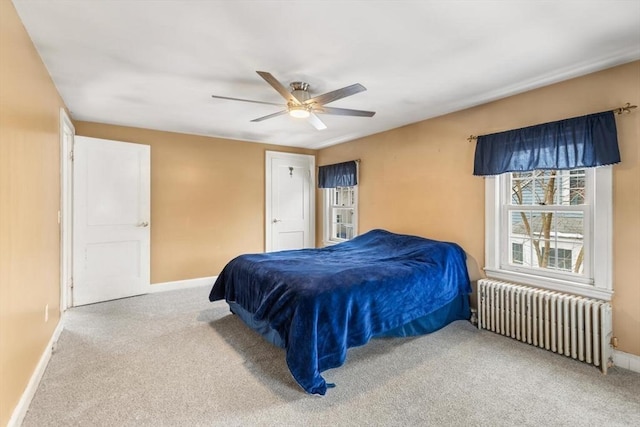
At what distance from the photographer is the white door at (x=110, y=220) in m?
3.83

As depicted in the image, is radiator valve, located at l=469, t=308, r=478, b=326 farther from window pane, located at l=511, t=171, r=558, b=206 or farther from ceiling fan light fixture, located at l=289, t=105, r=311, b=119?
ceiling fan light fixture, located at l=289, t=105, r=311, b=119

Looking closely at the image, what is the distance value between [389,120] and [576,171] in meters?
2.05

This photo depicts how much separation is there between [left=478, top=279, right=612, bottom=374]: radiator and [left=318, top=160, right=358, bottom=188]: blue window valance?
2.50 metres

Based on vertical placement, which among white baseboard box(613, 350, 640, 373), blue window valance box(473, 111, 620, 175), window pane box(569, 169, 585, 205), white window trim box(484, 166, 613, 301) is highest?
blue window valance box(473, 111, 620, 175)

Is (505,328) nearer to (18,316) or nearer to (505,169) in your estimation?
(505,169)

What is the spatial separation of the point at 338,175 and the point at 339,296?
3.22 m

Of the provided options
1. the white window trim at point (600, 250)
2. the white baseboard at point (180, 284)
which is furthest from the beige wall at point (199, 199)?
the white window trim at point (600, 250)

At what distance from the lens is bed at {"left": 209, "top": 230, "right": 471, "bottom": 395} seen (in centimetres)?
216

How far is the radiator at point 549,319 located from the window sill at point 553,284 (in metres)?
0.06

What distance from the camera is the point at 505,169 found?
3.01m

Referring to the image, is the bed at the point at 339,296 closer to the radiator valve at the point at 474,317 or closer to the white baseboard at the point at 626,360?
the radiator valve at the point at 474,317

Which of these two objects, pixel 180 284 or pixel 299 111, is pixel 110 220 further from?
pixel 299 111

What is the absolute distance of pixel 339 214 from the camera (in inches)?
223

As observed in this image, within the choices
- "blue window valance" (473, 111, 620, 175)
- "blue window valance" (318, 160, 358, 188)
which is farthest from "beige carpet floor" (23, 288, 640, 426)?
"blue window valance" (318, 160, 358, 188)
